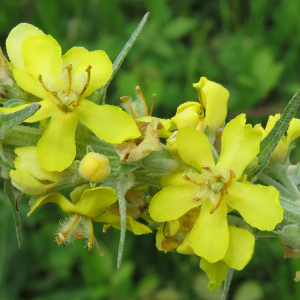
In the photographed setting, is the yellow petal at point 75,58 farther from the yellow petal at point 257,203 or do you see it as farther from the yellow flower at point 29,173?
the yellow petal at point 257,203

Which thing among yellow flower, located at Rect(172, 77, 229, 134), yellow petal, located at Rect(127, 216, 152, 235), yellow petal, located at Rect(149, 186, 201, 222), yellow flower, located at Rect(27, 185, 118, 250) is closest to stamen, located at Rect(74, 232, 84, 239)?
yellow flower, located at Rect(27, 185, 118, 250)

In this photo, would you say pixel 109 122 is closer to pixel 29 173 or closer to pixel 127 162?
pixel 127 162

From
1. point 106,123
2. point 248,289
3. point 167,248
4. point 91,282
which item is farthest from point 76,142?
point 248,289


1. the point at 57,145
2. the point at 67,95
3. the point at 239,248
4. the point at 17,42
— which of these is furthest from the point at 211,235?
the point at 17,42

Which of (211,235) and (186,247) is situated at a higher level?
(211,235)

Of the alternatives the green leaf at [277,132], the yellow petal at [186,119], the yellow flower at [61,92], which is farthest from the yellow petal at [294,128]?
the yellow flower at [61,92]
